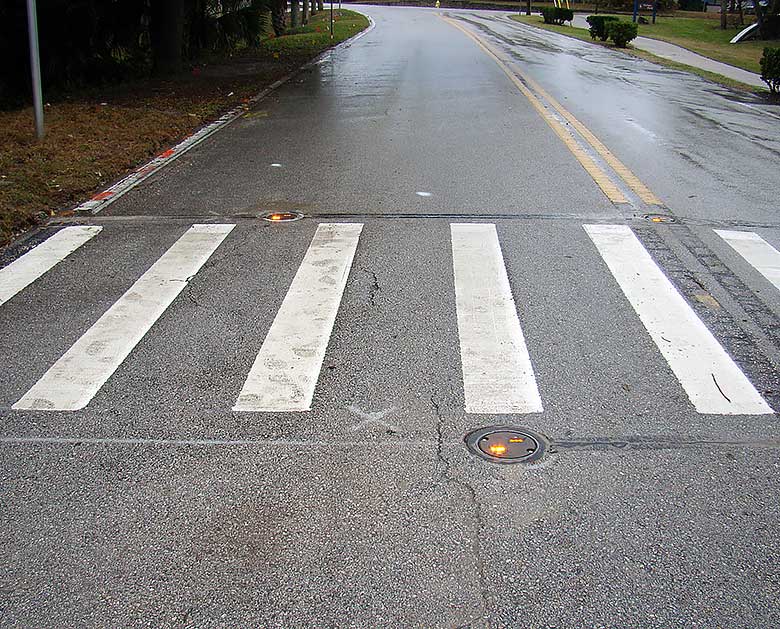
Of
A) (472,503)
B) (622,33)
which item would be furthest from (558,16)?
(472,503)

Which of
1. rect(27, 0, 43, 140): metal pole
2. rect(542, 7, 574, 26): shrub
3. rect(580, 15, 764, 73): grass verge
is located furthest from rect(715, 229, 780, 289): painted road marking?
rect(542, 7, 574, 26): shrub

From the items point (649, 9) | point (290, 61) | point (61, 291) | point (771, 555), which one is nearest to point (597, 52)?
point (290, 61)

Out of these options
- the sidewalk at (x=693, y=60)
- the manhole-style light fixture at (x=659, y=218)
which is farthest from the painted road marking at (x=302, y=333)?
the sidewalk at (x=693, y=60)

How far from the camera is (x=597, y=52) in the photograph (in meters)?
30.4

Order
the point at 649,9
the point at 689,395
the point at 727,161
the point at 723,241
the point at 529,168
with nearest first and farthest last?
the point at 689,395 < the point at 723,241 < the point at 529,168 < the point at 727,161 < the point at 649,9

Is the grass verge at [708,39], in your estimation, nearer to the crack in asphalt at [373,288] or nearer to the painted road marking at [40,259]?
the crack in asphalt at [373,288]

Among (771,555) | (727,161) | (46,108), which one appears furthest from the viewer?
(46,108)

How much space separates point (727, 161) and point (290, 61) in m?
14.4

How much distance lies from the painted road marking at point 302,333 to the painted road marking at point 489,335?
844 millimetres

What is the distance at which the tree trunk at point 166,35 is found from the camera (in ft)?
63.1

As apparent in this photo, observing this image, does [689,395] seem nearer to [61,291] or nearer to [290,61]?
[61,291]

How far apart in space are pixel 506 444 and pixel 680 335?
190cm

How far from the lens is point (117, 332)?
5719mm

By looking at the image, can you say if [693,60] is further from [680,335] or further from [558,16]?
[680,335]
